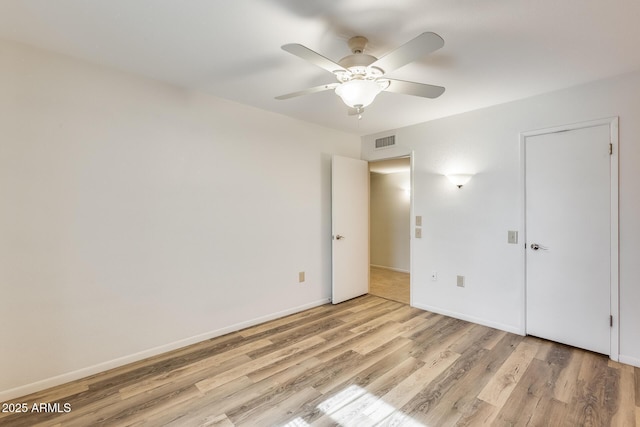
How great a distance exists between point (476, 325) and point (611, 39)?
2.78 metres

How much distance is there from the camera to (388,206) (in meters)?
6.45

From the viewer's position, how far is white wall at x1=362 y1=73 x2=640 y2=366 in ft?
7.92

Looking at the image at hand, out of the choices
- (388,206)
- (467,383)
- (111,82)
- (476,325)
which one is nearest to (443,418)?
(467,383)

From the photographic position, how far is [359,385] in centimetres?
214

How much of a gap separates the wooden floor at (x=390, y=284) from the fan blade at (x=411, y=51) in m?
3.31

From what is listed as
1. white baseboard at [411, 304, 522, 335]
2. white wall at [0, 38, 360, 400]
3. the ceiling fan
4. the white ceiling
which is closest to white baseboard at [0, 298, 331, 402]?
white wall at [0, 38, 360, 400]

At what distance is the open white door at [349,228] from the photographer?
396 cm

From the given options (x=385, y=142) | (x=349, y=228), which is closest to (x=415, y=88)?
(x=385, y=142)

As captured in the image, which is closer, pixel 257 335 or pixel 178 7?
pixel 178 7

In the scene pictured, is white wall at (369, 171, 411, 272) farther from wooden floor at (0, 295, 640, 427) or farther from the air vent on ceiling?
wooden floor at (0, 295, 640, 427)

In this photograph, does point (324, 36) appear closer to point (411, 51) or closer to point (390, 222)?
point (411, 51)

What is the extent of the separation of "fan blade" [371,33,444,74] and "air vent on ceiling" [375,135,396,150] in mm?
2399

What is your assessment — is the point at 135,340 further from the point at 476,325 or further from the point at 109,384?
the point at 476,325

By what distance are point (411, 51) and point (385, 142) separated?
2728 mm
